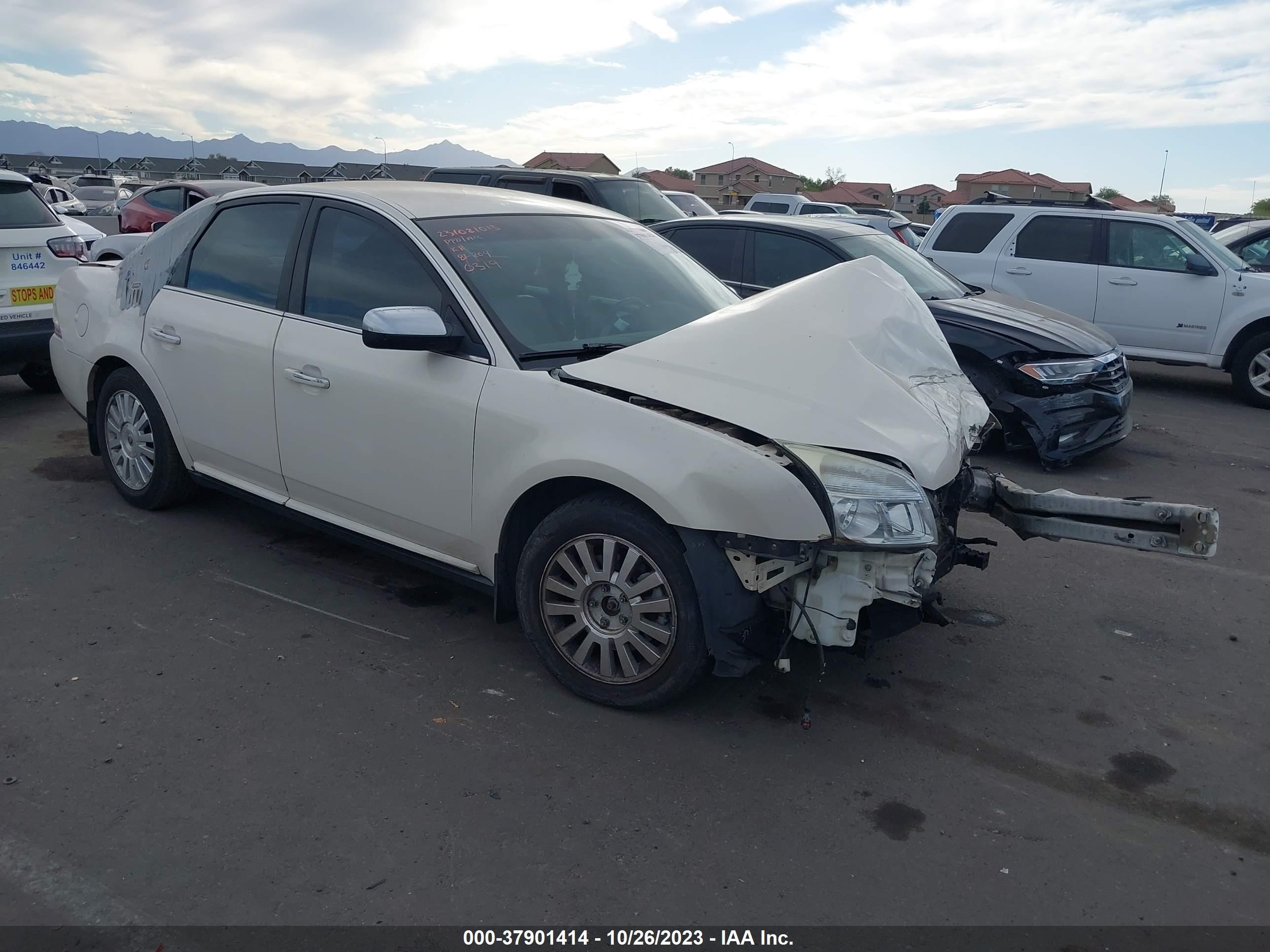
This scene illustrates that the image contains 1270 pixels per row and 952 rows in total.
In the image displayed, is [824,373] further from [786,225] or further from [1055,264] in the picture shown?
[1055,264]

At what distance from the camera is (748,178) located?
67.7 m

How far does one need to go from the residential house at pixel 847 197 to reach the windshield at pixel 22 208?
120 feet

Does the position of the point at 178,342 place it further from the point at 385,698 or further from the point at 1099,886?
the point at 1099,886

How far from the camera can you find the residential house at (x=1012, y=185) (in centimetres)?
4391

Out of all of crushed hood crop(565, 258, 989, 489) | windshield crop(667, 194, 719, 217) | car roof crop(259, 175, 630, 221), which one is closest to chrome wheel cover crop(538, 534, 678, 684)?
crushed hood crop(565, 258, 989, 489)

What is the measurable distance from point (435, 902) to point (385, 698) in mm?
1178

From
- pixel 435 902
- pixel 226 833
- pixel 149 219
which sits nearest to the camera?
pixel 435 902

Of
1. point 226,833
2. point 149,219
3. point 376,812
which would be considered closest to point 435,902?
point 376,812

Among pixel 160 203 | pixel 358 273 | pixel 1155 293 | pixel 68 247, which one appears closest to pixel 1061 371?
pixel 1155 293

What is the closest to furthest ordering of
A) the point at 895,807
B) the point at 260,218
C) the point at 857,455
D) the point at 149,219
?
the point at 895,807
the point at 857,455
the point at 260,218
the point at 149,219

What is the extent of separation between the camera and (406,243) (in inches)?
166

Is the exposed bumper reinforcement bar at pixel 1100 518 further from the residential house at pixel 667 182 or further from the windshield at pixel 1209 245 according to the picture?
the residential house at pixel 667 182

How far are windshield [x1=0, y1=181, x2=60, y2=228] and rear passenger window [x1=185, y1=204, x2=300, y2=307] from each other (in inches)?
131

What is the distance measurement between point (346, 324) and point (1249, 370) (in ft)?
30.5
